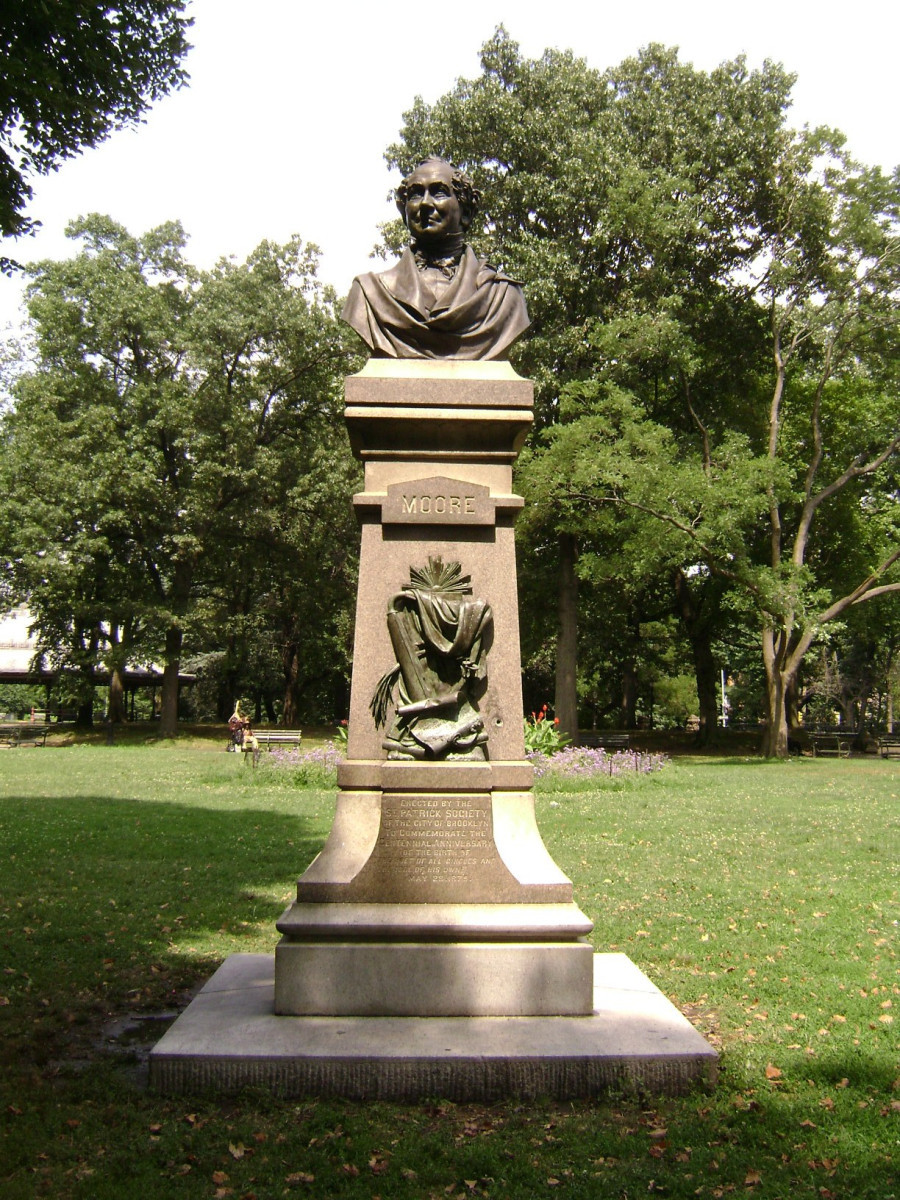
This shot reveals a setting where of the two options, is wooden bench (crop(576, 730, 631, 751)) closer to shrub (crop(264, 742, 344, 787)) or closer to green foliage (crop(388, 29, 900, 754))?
green foliage (crop(388, 29, 900, 754))

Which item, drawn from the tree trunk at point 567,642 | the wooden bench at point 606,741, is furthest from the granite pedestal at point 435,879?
the wooden bench at point 606,741

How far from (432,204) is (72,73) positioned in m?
8.15

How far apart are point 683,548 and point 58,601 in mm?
21531

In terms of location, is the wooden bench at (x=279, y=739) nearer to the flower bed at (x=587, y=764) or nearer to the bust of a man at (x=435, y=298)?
the flower bed at (x=587, y=764)

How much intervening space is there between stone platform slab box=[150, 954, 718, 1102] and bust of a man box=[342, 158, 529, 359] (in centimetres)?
378

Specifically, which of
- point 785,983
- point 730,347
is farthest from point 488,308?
point 730,347

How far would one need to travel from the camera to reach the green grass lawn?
4223 millimetres

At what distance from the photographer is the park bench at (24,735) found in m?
34.8

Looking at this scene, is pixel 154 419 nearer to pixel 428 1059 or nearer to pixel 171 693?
pixel 171 693

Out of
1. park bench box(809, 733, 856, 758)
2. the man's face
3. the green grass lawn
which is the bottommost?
the green grass lawn

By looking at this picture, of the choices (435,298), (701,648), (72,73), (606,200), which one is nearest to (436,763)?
(435,298)

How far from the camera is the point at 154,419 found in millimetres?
33750

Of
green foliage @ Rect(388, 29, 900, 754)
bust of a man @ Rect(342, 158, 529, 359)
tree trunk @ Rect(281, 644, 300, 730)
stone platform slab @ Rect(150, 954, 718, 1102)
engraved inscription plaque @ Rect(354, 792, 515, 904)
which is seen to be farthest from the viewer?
tree trunk @ Rect(281, 644, 300, 730)

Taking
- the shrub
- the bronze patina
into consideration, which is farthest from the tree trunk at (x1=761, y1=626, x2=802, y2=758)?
the bronze patina
